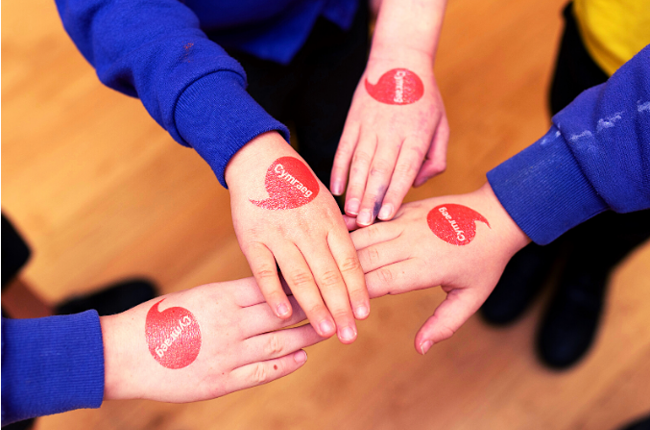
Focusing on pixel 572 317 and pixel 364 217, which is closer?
pixel 364 217

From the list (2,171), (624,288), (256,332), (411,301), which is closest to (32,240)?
(2,171)

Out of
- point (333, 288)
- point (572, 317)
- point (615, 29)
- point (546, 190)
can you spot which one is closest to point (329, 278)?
point (333, 288)

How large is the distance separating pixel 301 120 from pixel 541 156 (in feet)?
2.44

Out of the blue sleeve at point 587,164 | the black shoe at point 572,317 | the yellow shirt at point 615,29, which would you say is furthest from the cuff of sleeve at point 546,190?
the black shoe at point 572,317

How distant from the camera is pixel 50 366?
0.82m

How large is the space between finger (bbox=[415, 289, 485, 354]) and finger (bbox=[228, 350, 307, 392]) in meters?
0.28

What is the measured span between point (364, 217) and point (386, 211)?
2.0 inches

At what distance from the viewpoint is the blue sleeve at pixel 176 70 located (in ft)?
2.98

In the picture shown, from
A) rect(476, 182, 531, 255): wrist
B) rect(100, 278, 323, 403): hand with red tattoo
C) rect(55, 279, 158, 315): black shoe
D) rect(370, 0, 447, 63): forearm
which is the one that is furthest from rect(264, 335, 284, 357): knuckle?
rect(55, 279, 158, 315): black shoe

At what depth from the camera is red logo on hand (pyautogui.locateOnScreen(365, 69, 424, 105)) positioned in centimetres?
108

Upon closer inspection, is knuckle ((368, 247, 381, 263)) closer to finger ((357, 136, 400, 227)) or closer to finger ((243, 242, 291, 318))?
finger ((357, 136, 400, 227))

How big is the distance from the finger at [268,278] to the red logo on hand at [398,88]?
0.48 meters

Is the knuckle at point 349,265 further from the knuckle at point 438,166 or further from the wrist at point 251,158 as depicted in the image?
the knuckle at point 438,166

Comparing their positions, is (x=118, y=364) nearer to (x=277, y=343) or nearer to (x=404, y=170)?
(x=277, y=343)
